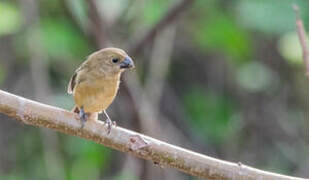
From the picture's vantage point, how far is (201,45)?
6.09m

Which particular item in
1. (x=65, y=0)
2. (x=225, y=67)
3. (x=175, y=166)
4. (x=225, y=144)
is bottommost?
(x=225, y=144)

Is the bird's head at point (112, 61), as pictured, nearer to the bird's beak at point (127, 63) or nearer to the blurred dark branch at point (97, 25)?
the bird's beak at point (127, 63)

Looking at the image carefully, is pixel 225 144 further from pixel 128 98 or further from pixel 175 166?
pixel 175 166

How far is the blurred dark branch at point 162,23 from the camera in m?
4.89

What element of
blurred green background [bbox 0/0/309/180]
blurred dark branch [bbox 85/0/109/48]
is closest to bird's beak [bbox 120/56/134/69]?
blurred dark branch [bbox 85/0/109/48]

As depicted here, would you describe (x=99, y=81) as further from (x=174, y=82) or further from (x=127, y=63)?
(x=174, y=82)

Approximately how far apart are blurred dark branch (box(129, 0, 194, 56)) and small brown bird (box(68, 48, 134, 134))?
4.02ft

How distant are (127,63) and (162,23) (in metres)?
1.39

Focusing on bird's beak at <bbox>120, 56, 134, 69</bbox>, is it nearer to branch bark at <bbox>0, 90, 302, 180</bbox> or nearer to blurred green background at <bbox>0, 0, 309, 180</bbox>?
branch bark at <bbox>0, 90, 302, 180</bbox>

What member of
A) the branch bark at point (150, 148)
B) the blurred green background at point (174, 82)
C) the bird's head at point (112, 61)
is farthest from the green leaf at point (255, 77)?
the branch bark at point (150, 148)

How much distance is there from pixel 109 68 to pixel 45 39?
1.90 meters

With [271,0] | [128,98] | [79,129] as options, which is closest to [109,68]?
[79,129]

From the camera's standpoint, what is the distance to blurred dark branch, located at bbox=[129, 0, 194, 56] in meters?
4.89

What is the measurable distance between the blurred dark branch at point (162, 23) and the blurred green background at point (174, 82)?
0.03 m
